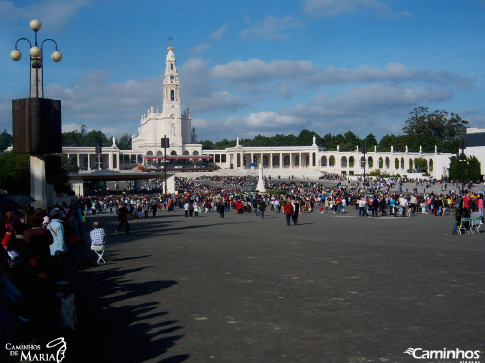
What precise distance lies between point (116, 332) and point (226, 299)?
6.87ft

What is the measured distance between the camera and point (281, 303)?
25.6 ft

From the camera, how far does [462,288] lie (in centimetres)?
858

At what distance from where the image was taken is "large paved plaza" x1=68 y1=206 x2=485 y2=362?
5789 millimetres

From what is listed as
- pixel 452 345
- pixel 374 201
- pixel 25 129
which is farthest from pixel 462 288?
pixel 374 201

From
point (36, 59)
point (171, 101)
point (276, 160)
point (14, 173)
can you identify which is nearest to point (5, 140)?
point (171, 101)

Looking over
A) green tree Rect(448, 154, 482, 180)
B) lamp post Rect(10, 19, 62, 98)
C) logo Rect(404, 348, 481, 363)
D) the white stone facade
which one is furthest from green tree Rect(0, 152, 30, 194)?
the white stone facade

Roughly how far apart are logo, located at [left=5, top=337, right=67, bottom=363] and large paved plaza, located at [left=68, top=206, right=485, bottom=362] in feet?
0.68

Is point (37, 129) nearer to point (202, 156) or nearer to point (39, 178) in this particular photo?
point (39, 178)

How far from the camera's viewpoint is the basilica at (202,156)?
10569 cm

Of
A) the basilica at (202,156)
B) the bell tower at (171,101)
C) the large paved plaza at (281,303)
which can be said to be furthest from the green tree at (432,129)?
the large paved plaza at (281,303)

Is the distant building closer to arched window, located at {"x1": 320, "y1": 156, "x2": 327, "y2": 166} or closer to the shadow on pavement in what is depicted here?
arched window, located at {"x1": 320, "y1": 156, "x2": 327, "y2": 166}

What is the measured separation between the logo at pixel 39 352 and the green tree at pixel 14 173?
3235 cm

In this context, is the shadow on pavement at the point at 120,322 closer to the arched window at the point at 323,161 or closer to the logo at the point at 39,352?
the logo at the point at 39,352

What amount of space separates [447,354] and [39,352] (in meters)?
4.39
